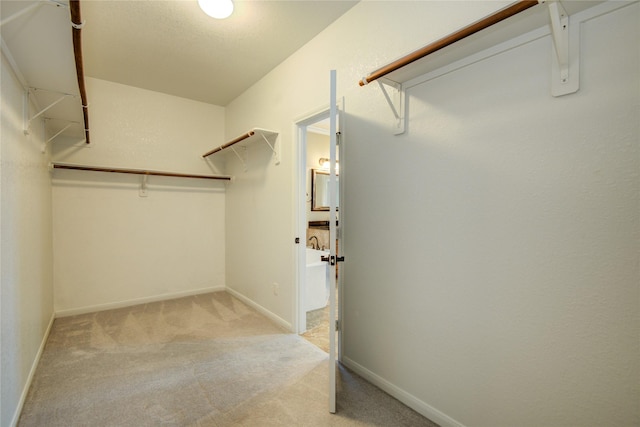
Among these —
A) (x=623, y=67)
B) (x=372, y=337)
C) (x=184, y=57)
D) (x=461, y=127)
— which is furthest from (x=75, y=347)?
(x=623, y=67)

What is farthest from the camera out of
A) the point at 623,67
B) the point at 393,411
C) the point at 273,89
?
the point at 273,89

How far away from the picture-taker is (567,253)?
113 centimetres

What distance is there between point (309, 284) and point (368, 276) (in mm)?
1469

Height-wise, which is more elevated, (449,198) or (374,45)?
(374,45)

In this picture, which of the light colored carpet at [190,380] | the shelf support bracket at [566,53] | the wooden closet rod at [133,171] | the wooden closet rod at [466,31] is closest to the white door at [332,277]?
the light colored carpet at [190,380]

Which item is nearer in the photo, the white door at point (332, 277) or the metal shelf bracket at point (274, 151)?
the white door at point (332, 277)

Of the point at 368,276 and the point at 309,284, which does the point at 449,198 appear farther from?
the point at 309,284

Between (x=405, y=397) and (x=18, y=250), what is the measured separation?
248 centimetres

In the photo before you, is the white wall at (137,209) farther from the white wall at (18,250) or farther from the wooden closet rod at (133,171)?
the white wall at (18,250)

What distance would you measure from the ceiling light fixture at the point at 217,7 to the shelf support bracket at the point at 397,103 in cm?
120

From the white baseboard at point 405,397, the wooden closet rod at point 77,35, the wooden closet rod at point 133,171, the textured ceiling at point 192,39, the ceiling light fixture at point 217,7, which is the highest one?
the textured ceiling at point 192,39

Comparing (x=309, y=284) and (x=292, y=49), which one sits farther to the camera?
(x=309, y=284)

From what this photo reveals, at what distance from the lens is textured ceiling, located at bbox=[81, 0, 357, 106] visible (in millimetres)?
2053

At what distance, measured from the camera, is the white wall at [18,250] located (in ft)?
4.73
